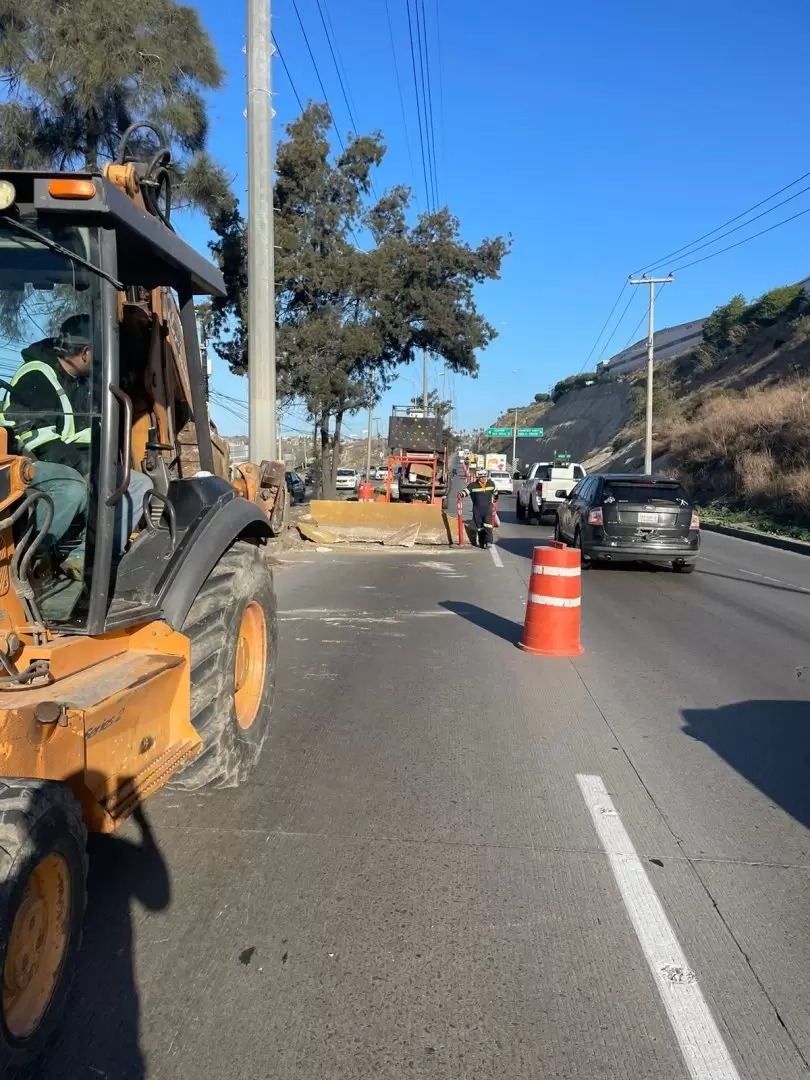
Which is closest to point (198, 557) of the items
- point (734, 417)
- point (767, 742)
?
point (767, 742)

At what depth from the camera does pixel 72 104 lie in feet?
53.2

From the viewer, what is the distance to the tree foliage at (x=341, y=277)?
2720cm

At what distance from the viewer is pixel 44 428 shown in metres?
3.42

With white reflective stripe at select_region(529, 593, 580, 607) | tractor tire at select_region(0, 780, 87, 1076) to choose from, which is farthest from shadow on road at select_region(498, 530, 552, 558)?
tractor tire at select_region(0, 780, 87, 1076)

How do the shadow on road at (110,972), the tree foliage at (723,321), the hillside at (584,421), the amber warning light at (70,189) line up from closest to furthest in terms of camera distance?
1. the shadow on road at (110,972)
2. the amber warning light at (70,189)
3. the tree foliage at (723,321)
4. the hillside at (584,421)

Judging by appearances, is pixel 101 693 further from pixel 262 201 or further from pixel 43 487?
pixel 262 201

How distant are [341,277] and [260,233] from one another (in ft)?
37.2

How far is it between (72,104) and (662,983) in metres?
17.9

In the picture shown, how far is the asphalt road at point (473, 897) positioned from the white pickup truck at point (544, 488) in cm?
1956

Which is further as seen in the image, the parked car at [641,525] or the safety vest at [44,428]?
the parked car at [641,525]

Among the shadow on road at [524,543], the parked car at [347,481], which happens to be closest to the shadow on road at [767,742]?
the shadow on road at [524,543]

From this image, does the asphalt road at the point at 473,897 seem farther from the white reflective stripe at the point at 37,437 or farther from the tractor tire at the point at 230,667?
the white reflective stripe at the point at 37,437

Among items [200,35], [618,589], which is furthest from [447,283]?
[618,589]

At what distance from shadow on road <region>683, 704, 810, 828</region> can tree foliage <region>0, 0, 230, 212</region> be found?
15.0 meters
